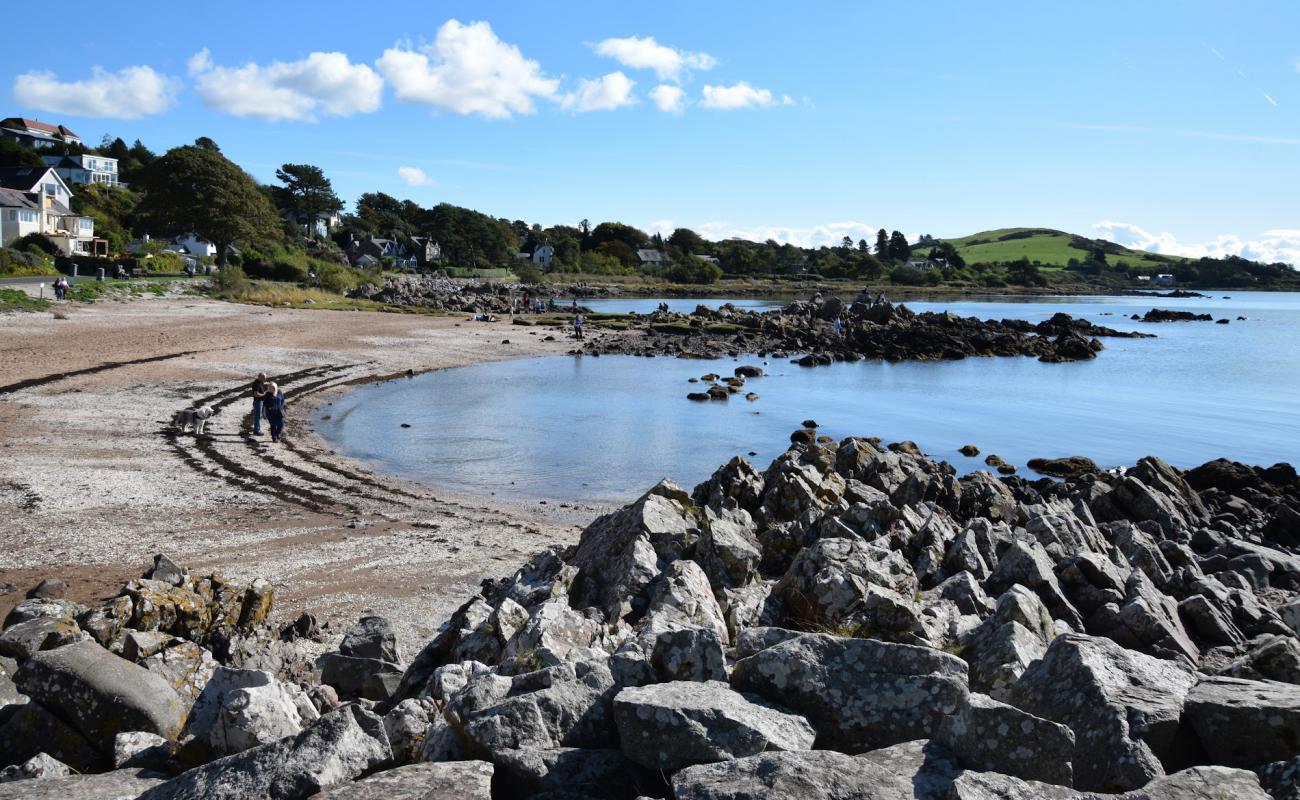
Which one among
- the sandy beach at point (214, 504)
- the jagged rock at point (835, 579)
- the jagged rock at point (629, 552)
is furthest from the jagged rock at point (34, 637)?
the jagged rock at point (835, 579)

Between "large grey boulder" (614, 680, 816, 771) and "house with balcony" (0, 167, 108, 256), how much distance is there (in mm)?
91142

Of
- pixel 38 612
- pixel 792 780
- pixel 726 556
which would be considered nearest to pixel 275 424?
pixel 38 612

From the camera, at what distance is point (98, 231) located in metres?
95.6

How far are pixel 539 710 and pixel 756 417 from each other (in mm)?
31079

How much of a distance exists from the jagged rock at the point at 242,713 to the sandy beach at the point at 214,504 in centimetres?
542

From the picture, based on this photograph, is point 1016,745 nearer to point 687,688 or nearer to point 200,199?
point 687,688

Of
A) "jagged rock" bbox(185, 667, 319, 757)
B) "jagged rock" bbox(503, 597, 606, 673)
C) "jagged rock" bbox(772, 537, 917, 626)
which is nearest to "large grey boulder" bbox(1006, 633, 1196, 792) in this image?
"jagged rock" bbox(772, 537, 917, 626)

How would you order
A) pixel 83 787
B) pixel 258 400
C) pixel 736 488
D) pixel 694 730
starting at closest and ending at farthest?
1. pixel 694 730
2. pixel 83 787
3. pixel 736 488
4. pixel 258 400

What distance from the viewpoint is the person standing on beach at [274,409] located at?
2358 cm

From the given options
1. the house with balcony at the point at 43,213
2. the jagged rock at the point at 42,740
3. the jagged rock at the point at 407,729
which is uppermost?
the house with balcony at the point at 43,213

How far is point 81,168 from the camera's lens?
12231 cm

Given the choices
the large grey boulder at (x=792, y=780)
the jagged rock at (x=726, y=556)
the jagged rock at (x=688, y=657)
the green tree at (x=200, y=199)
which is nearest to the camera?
the large grey boulder at (x=792, y=780)

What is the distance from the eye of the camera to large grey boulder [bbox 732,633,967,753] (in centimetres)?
480

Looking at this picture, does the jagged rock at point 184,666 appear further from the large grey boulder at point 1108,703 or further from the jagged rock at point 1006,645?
the large grey boulder at point 1108,703
